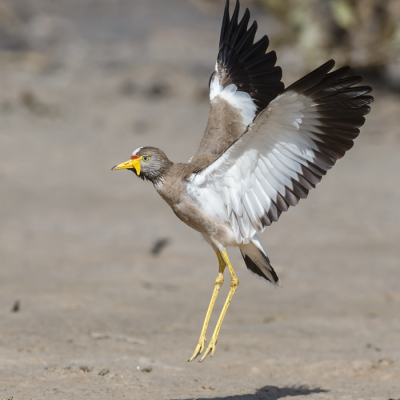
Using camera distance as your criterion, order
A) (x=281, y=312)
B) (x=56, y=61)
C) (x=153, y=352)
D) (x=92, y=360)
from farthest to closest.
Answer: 1. (x=56, y=61)
2. (x=281, y=312)
3. (x=153, y=352)
4. (x=92, y=360)

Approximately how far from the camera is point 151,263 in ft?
26.3

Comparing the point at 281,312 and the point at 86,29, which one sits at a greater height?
the point at 86,29

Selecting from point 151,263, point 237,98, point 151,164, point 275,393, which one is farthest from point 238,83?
point 151,263

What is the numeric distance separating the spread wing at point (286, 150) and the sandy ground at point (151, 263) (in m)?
1.34

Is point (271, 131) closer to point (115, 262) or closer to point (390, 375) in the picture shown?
point (390, 375)

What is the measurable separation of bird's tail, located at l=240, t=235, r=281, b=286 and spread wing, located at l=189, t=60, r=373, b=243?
0.18 m

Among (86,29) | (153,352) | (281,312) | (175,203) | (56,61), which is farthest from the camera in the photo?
(86,29)

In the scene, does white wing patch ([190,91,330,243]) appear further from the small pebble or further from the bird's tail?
the small pebble

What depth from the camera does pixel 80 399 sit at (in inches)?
164

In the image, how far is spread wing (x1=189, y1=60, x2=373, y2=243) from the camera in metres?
4.00

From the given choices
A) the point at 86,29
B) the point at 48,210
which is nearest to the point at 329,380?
the point at 48,210

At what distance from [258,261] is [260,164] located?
0.88m

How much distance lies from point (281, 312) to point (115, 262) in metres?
2.36

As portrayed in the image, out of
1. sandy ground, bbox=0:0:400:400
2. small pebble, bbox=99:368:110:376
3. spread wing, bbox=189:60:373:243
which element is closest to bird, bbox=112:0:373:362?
spread wing, bbox=189:60:373:243
